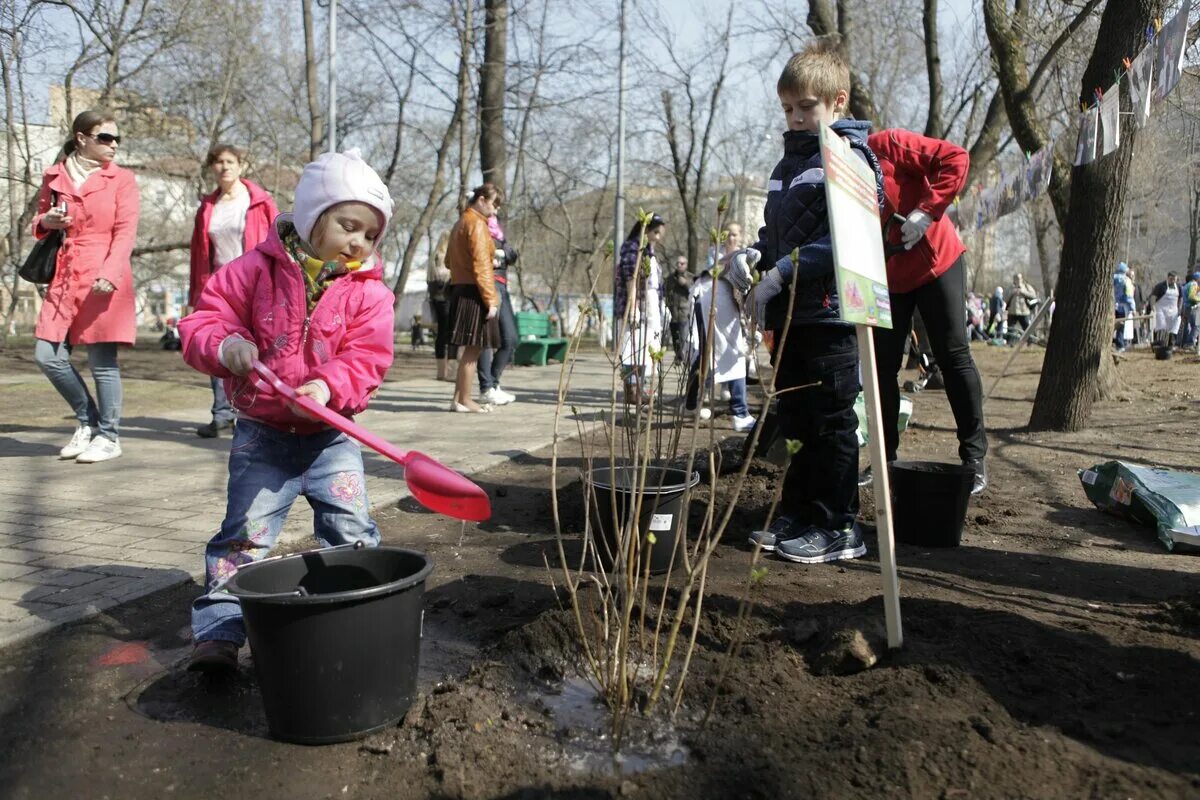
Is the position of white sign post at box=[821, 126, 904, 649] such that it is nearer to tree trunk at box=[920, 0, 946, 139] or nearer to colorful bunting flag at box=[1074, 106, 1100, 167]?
colorful bunting flag at box=[1074, 106, 1100, 167]

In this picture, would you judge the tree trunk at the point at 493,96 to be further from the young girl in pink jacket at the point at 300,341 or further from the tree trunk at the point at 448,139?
the young girl in pink jacket at the point at 300,341

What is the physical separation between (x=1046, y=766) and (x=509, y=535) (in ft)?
8.65

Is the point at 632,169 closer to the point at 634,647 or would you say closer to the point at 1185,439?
the point at 1185,439

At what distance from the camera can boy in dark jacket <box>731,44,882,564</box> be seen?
11.4 ft

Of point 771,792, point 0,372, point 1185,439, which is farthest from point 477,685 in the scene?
point 0,372

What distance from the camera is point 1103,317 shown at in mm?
6730

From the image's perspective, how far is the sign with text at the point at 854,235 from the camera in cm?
238

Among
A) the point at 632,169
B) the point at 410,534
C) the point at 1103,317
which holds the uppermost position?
the point at 632,169

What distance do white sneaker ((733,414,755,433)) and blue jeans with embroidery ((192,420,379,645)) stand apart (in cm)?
475

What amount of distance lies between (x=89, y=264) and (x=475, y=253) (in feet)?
10.6

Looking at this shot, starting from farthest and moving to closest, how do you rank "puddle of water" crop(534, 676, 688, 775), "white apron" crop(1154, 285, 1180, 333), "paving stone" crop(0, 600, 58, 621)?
"white apron" crop(1154, 285, 1180, 333) < "paving stone" crop(0, 600, 58, 621) < "puddle of water" crop(534, 676, 688, 775)

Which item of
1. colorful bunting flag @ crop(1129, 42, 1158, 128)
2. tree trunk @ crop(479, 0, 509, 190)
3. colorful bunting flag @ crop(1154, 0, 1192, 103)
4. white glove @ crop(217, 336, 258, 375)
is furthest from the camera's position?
tree trunk @ crop(479, 0, 509, 190)

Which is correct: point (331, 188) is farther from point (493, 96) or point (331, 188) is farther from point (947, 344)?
point (493, 96)

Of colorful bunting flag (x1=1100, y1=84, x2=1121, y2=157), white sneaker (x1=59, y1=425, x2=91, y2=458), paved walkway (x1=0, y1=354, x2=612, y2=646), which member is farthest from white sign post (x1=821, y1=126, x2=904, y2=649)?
white sneaker (x1=59, y1=425, x2=91, y2=458)
